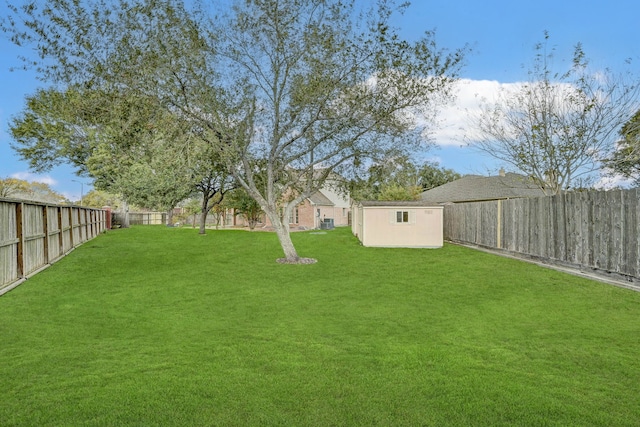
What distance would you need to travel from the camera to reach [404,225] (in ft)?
61.9

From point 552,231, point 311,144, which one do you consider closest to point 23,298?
point 311,144

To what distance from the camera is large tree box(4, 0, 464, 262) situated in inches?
426

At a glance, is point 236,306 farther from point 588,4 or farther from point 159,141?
point 588,4

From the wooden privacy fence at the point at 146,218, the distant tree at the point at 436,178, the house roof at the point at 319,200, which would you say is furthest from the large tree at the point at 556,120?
the wooden privacy fence at the point at 146,218

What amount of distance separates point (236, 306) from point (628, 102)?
1512 cm

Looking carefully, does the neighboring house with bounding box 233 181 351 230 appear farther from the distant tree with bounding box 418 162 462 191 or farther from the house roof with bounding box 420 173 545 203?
the distant tree with bounding box 418 162 462 191

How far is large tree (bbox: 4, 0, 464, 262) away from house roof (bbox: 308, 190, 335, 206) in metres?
24.4

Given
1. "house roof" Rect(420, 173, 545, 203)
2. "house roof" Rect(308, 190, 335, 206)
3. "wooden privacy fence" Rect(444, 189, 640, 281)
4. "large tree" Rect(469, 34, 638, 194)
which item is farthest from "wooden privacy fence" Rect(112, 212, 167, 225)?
"wooden privacy fence" Rect(444, 189, 640, 281)

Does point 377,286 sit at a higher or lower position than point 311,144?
lower

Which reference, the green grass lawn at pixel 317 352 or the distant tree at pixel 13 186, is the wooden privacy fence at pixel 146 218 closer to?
the distant tree at pixel 13 186

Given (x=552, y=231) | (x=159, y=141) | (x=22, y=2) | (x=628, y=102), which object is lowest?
(x=552, y=231)

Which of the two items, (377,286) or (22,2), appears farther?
(22,2)

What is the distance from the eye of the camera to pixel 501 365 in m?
4.21

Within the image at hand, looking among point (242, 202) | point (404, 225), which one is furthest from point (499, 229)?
point (242, 202)
